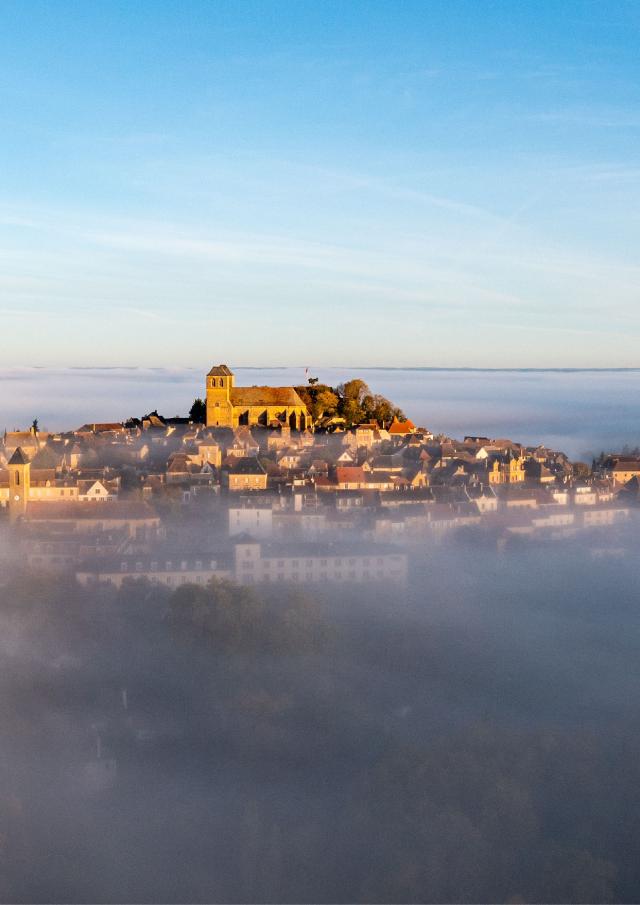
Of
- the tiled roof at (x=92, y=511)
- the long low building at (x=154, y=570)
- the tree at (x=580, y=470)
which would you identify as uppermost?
the tree at (x=580, y=470)

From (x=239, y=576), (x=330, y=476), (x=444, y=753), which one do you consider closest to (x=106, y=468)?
(x=330, y=476)

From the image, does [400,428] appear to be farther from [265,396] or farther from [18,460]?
[18,460]

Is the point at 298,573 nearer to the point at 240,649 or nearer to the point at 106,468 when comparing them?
the point at 240,649

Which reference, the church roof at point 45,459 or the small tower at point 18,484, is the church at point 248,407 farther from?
the small tower at point 18,484

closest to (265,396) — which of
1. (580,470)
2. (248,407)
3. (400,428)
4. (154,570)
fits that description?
(248,407)

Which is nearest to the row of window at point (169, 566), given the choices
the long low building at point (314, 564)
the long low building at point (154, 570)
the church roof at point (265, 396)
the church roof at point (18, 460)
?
the long low building at point (154, 570)

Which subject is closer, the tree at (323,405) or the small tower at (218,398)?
the small tower at (218,398)
